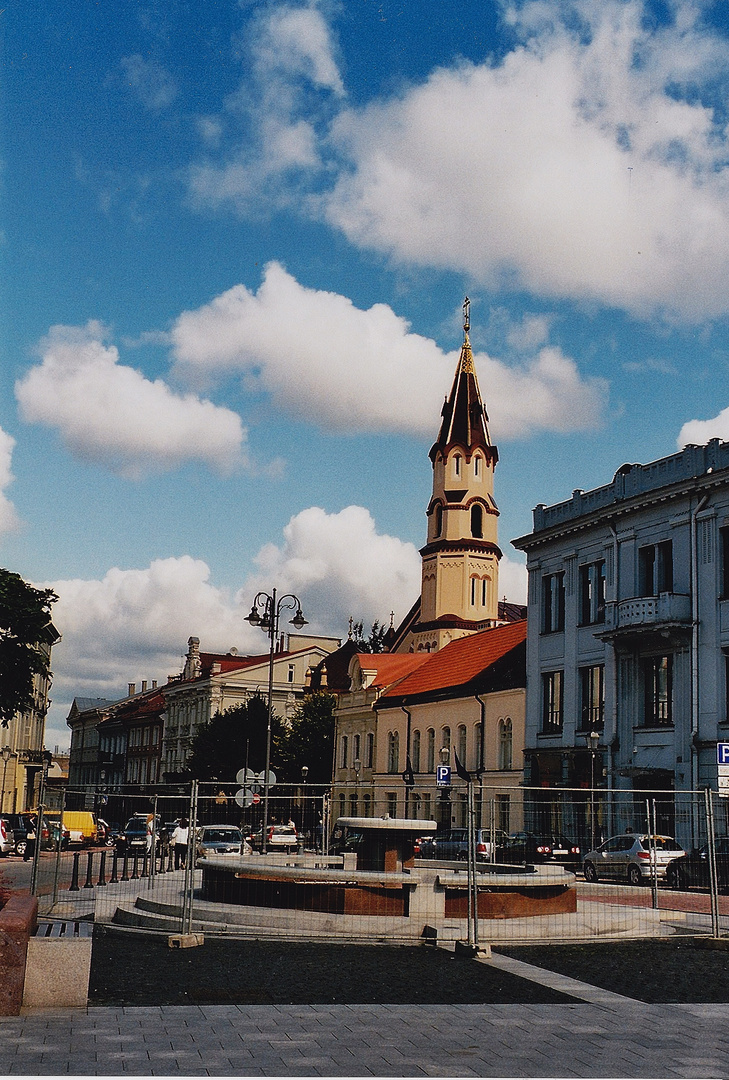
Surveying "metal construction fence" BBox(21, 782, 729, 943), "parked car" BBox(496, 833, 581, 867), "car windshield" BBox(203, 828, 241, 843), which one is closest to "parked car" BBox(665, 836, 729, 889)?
"metal construction fence" BBox(21, 782, 729, 943)

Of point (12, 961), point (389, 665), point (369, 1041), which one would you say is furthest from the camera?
point (389, 665)

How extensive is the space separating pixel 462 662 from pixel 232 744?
90.0 ft

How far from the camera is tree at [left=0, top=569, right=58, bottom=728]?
48781mm

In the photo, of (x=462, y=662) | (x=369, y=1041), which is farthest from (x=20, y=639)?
(x=369, y=1041)

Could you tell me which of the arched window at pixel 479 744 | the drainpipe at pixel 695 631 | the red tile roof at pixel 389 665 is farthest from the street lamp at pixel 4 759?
the drainpipe at pixel 695 631

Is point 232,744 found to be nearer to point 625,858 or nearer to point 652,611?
point 652,611

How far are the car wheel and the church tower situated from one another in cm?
6522

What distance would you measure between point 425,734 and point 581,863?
32.8m

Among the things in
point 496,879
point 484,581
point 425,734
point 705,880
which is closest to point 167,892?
point 496,879

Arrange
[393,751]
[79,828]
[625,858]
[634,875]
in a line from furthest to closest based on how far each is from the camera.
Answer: [393,751]
[79,828]
[625,858]
[634,875]

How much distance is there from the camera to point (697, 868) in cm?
2544

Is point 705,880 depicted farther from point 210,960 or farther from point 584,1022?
point 584,1022

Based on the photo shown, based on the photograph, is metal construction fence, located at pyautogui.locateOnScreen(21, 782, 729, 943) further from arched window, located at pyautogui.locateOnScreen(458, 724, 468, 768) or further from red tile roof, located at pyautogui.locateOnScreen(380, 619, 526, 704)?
red tile roof, located at pyautogui.locateOnScreen(380, 619, 526, 704)

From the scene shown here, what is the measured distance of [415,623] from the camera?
104 m
